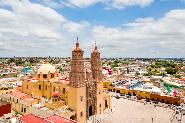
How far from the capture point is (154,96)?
48.7 meters

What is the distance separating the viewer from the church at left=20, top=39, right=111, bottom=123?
33.1m

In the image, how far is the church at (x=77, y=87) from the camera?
33.1 metres

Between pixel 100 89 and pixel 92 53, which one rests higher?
pixel 92 53

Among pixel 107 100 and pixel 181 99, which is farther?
pixel 181 99

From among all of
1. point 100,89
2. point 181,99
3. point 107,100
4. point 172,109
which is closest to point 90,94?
point 100,89

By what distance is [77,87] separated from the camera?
32844 millimetres

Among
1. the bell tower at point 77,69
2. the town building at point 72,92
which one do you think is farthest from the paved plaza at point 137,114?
the bell tower at point 77,69

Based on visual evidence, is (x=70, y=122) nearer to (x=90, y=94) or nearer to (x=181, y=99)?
(x=90, y=94)

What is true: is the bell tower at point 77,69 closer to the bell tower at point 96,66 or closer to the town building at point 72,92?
the town building at point 72,92

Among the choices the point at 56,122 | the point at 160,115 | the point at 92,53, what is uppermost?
the point at 92,53

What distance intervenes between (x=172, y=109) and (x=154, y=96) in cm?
768

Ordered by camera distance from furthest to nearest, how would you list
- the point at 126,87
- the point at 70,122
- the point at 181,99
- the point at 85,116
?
the point at 126,87 → the point at 181,99 → the point at 85,116 → the point at 70,122

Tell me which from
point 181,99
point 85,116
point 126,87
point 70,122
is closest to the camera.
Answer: point 70,122

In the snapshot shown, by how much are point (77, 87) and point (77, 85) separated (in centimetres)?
28
